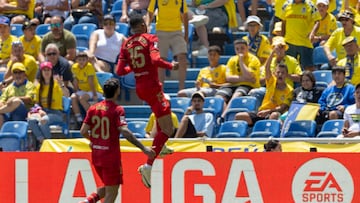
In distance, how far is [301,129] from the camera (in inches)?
677

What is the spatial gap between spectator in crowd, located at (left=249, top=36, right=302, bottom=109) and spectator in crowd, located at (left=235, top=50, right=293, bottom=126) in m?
0.22

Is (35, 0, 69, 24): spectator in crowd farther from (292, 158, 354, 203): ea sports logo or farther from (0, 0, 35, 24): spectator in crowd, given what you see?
(292, 158, 354, 203): ea sports logo

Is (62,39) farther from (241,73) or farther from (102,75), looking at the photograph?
(241,73)

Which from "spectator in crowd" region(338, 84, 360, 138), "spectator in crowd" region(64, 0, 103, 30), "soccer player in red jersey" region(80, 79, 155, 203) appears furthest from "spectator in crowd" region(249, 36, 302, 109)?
"soccer player in red jersey" region(80, 79, 155, 203)

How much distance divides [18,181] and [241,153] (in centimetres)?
289

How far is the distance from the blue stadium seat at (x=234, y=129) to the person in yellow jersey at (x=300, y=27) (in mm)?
2025

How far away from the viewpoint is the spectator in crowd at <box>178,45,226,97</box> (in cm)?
1905

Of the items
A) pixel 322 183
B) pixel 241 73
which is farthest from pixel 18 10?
pixel 322 183

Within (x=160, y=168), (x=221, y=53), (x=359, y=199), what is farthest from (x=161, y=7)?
(x=359, y=199)

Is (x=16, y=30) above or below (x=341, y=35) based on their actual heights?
below

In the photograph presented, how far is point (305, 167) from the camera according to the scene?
15.1 meters

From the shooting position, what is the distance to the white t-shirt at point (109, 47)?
2011 centimetres

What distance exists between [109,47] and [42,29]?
1.95 meters

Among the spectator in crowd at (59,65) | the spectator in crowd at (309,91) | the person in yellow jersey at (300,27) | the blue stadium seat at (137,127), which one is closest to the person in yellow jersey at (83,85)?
the spectator in crowd at (59,65)
